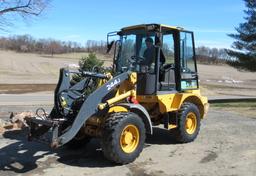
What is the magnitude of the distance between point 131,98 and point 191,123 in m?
2.43

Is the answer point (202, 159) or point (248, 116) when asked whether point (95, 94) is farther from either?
point (248, 116)

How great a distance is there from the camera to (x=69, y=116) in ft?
30.6

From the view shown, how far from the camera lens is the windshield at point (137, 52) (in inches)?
409

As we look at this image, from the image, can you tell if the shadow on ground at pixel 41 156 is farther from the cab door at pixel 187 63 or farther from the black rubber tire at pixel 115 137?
the cab door at pixel 187 63

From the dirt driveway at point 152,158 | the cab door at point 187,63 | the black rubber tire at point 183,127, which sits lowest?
the dirt driveway at point 152,158

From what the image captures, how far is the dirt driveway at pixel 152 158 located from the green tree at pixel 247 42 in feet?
61.5

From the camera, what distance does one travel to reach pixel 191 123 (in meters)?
11.6

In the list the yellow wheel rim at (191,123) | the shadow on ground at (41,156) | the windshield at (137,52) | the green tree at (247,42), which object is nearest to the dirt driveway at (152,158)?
the shadow on ground at (41,156)

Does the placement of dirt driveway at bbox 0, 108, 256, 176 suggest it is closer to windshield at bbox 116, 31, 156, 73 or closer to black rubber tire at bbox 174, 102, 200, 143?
black rubber tire at bbox 174, 102, 200, 143

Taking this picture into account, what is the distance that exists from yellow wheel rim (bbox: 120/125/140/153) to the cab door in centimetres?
241

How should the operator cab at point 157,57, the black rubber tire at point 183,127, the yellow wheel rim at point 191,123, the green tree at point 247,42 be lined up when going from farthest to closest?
1. the green tree at point 247,42
2. the yellow wheel rim at point 191,123
3. the black rubber tire at point 183,127
4. the operator cab at point 157,57

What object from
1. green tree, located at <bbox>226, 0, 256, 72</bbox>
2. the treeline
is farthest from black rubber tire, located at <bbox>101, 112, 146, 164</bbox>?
the treeline

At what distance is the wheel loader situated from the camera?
8820 mm

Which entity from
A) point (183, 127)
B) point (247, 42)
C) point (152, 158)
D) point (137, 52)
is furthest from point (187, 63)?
point (247, 42)
